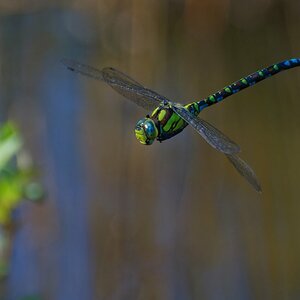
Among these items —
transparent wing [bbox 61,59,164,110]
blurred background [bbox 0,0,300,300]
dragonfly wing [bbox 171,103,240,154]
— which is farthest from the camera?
blurred background [bbox 0,0,300,300]

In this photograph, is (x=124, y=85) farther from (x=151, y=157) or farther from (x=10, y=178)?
(x=151, y=157)

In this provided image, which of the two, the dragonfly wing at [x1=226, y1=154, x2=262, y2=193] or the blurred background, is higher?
the blurred background

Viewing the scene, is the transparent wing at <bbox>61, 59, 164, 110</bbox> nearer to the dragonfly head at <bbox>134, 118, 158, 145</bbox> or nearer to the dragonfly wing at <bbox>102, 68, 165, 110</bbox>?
the dragonfly wing at <bbox>102, 68, 165, 110</bbox>

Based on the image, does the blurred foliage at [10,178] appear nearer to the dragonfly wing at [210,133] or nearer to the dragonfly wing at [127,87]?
the dragonfly wing at [127,87]

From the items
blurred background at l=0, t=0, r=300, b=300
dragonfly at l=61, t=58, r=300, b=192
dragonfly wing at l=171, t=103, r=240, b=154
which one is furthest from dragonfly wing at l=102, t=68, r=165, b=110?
blurred background at l=0, t=0, r=300, b=300

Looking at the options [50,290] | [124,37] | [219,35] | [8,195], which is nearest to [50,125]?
[124,37]

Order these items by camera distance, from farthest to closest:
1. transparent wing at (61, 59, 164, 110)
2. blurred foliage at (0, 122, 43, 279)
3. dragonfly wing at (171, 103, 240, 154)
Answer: blurred foliage at (0, 122, 43, 279) < transparent wing at (61, 59, 164, 110) < dragonfly wing at (171, 103, 240, 154)

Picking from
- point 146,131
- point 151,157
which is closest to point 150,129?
point 146,131

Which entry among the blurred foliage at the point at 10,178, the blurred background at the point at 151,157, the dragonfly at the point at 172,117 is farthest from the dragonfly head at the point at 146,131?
the blurred background at the point at 151,157
